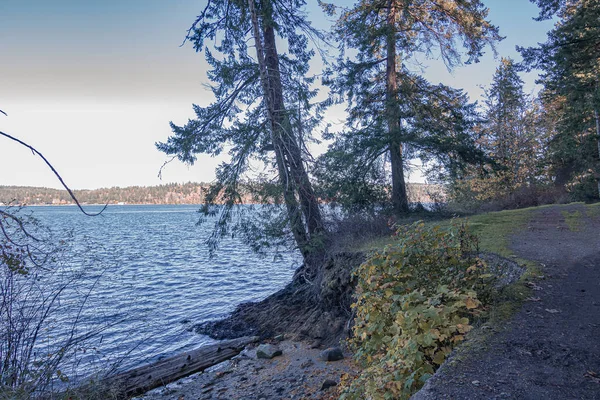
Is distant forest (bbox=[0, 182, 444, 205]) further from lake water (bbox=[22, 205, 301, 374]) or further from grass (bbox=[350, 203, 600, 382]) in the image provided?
grass (bbox=[350, 203, 600, 382])

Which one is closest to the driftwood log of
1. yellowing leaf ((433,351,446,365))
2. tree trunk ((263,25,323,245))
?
tree trunk ((263,25,323,245))

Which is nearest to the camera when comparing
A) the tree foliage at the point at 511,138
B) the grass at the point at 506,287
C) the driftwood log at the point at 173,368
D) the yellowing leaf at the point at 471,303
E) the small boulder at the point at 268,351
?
the yellowing leaf at the point at 471,303

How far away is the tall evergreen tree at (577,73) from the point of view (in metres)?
13.4

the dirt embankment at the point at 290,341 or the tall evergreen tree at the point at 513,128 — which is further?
the tall evergreen tree at the point at 513,128

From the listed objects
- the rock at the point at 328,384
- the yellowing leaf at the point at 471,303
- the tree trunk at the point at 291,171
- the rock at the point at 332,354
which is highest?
the tree trunk at the point at 291,171

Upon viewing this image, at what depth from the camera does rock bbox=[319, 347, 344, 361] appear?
22.8 ft

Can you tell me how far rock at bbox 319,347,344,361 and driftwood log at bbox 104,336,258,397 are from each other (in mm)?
2403

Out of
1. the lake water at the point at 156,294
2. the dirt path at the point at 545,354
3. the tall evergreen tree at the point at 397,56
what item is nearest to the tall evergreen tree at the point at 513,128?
the tall evergreen tree at the point at 397,56

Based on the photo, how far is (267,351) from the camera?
7.82 meters

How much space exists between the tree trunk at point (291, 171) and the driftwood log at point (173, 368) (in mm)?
3307

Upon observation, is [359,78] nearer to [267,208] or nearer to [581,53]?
[267,208]

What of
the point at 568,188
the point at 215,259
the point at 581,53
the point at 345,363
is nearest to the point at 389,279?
the point at 345,363

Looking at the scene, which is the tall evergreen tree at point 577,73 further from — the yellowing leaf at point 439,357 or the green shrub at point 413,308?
the yellowing leaf at point 439,357

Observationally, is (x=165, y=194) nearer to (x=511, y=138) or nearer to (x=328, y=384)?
(x=511, y=138)
